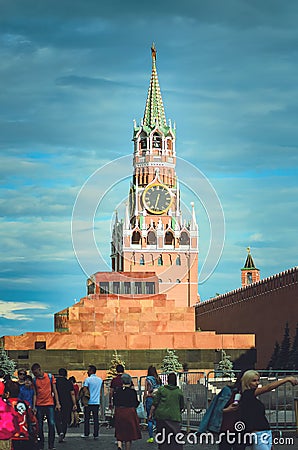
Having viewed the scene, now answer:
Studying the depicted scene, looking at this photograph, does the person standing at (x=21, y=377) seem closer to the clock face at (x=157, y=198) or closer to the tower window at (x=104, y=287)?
the tower window at (x=104, y=287)

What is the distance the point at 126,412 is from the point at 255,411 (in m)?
3.99

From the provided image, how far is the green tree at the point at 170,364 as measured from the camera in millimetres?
42094

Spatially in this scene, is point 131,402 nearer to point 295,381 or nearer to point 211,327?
point 295,381

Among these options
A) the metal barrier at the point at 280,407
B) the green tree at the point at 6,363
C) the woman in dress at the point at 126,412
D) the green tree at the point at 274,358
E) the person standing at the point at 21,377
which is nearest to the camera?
the woman in dress at the point at 126,412

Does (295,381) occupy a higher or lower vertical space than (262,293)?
lower

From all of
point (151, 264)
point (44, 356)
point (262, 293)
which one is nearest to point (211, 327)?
point (262, 293)

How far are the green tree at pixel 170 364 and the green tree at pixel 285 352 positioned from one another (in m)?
3.95

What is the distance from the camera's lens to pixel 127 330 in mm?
46469

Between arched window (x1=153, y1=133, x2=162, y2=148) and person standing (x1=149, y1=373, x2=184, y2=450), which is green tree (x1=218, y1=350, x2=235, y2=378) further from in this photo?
arched window (x1=153, y1=133, x2=162, y2=148)

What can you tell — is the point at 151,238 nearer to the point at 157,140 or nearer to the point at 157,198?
the point at 157,198

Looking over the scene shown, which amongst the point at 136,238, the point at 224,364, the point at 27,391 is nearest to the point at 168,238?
the point at 136,238

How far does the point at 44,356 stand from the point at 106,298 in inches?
284

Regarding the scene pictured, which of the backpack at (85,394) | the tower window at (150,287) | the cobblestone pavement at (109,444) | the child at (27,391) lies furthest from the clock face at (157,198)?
the child at (27,391)

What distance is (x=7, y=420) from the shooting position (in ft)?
36.1
